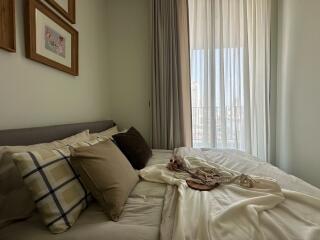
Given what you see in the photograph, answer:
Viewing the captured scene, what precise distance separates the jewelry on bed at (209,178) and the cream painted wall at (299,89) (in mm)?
1236

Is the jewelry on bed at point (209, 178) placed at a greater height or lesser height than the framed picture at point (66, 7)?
lesser

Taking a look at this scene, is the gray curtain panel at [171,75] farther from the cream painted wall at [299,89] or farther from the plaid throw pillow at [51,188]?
the plaid throw pillow at [51,188]

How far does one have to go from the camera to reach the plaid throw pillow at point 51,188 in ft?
2.96

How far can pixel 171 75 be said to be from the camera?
9.45ft

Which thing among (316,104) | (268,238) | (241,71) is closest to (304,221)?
(268,238)

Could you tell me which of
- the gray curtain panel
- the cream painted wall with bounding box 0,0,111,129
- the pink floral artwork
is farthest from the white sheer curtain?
the pink floral artwork

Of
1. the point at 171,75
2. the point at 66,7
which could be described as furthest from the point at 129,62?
the point at 66,7

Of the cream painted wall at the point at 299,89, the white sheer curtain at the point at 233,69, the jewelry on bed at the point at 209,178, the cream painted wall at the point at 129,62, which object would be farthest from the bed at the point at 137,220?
the cream painted wall at the point at 129,62

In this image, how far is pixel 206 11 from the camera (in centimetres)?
290

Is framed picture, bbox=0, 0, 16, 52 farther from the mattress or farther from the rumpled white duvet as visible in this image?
the rumpled white duvet

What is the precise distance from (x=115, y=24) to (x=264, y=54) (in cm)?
200

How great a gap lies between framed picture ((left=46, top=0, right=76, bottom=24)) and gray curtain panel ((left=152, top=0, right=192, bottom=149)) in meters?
1.15

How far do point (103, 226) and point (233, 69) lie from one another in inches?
100

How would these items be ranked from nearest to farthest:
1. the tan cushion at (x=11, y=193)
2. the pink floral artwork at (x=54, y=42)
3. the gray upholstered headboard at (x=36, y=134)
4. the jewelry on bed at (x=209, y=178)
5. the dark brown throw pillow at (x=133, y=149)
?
the tan cushion at (x=11, y=193) < the gray upholstered headboard at (x=36, y=134) < the jewelry on bed at (x=209, y=178) < the pink floral artwork at (x=54, y=42) < the dark brown throw pillow at (x=133, y=149)
